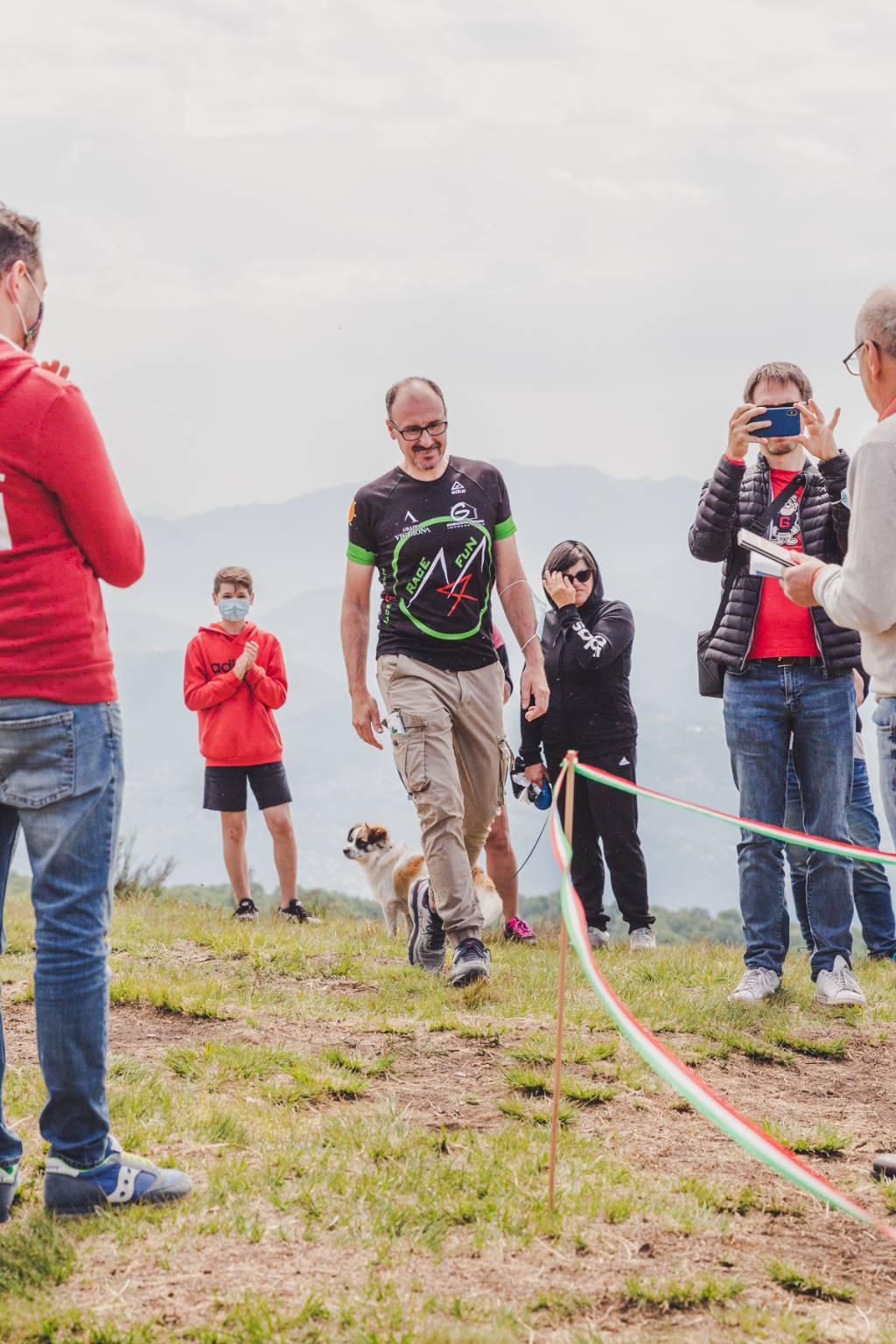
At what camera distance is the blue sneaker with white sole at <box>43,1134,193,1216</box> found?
3035 millimetres

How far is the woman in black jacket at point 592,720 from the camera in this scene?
7617mm

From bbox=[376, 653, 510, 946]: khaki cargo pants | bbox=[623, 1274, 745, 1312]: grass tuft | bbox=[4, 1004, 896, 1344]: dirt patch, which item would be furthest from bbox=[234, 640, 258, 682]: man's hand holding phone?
bbox=[623, 1274, 745, 1312]: grass tuft

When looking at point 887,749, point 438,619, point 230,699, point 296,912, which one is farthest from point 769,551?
point 296,912

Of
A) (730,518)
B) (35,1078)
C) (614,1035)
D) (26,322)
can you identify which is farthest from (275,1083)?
(730,518)

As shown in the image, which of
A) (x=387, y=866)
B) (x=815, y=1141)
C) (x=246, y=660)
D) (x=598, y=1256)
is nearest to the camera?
(x=598, y=1256)

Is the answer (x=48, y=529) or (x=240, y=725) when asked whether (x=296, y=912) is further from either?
(x=48, y=529)

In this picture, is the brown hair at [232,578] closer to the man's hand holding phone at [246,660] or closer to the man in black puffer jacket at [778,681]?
the man's hand holding phone at [246,660]

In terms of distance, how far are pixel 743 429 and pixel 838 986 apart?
2.49 meters

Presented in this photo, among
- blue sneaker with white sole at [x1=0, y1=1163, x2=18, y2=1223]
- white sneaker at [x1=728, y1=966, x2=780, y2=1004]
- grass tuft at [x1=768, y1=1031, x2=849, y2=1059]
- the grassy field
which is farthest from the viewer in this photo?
white sneaker at [x1=728, y1=966, x2=780, y2=1004]

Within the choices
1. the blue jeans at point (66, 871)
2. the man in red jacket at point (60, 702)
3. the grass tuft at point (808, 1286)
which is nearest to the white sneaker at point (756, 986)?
the grass tuft at point (808, 1286)

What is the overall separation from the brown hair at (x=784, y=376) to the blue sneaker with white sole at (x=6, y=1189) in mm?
4079

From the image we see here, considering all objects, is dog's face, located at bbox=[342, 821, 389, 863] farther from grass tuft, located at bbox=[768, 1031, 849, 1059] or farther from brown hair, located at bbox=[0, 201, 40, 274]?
brown hair, located at bbox=[0, 201, 40, 274]

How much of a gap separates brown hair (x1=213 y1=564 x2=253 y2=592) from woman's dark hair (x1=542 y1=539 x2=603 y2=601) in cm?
225

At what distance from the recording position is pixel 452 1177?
332 centimetres
